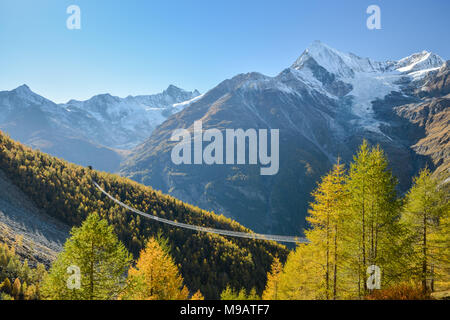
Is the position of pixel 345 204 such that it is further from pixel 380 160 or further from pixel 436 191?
pixel 436 191

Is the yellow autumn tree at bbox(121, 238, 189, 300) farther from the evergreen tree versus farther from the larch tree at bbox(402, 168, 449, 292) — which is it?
the larch tree at bbox(402, 168, 449, 292)

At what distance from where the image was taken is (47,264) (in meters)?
23.6

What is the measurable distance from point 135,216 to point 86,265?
34.3 m

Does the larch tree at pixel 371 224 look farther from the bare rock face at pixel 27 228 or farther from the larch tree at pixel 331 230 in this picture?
the bare rock face at pixel 27 228

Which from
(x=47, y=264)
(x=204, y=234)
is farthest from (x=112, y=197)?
(x=47, y=264)

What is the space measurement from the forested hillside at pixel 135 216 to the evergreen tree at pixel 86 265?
75.5 feet

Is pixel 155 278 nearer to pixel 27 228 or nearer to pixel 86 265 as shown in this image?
pixel 86 265

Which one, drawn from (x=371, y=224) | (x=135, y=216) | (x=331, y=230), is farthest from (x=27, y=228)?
(x=371, y=224)

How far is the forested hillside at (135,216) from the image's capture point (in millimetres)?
38906

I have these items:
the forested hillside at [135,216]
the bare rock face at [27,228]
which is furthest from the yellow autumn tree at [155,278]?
the forested hillside at [135,216]

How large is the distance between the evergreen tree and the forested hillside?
23.0 meters

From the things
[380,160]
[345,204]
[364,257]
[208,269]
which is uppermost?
[380,160]

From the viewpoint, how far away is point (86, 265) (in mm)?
14648
